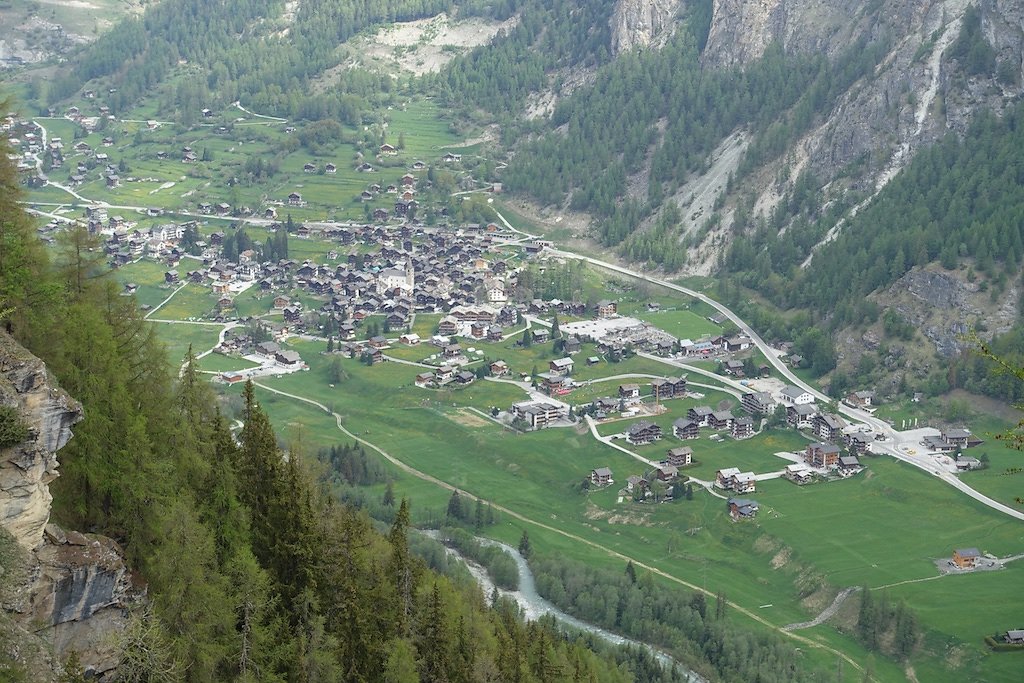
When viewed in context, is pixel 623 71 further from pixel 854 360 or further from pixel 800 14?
pixel 854 360

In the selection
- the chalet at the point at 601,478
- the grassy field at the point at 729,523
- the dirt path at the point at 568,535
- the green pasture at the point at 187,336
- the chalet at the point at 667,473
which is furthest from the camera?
the green pasture at the point at 187,336

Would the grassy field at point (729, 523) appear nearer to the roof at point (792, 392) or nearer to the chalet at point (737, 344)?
the roof at point (792, 392)

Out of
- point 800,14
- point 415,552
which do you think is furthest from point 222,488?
point 800,14

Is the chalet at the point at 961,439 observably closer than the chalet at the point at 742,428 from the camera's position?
Yes

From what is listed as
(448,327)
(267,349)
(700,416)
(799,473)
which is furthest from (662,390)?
(267,349)

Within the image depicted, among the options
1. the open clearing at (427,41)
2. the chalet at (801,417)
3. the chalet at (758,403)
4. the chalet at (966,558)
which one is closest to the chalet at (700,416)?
the chalet at (758,403)

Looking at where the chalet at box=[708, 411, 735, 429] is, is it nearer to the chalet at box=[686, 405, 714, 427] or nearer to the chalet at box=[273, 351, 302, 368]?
the chalet at box=[686, 405, 714, 427]
